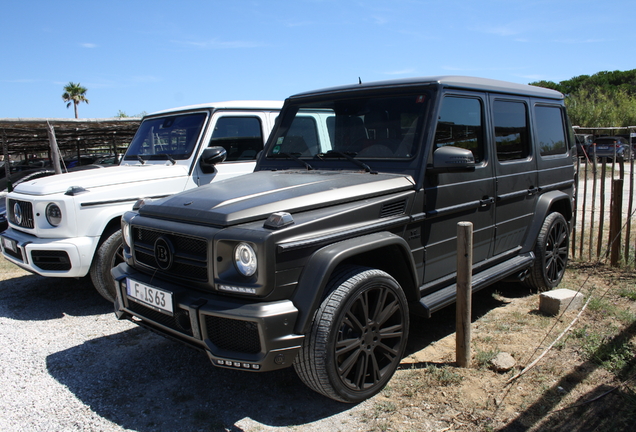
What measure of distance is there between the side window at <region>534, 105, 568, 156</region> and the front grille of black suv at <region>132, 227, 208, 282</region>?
3.75 m

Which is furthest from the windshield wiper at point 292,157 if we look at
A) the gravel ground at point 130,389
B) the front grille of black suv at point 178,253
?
the gravel ground at point 130,389

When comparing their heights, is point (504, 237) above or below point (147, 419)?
above

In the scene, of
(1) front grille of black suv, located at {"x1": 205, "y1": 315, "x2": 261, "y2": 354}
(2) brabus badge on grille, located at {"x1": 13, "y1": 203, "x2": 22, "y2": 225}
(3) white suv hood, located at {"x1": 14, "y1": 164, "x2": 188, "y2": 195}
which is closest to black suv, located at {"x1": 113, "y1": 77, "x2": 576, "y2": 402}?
(1) front grille of black suv, located at {"x1": 205, "y1": 315, "x2": 261, "y2": 354}

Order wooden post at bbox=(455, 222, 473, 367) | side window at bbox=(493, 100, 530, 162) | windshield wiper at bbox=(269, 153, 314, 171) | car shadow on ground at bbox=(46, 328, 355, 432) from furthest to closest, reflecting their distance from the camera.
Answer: side window at bbox=(493, 100, 530, 162), windshield wiper at bbox=(269, 153, 314, 171), wooden post at bbox=(455, 222, 473, 367), car shadow on ground at bbox=(46, 328, 355, 432)

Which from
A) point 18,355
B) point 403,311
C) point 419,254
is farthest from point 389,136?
point 18,355

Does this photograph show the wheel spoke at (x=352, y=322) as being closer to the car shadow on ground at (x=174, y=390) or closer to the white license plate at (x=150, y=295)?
the car shadow on ground at (x=174, y=390)

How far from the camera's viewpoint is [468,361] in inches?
138

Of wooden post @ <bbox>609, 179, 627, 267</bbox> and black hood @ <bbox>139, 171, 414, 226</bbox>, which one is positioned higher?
black hood @ <bbox>139, 171, 414, 226</bbox>

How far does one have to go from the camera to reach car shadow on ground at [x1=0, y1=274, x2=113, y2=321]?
16.5 ft

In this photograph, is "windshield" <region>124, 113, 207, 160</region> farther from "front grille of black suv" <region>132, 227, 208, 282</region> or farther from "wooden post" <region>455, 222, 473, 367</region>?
"wooden post" <region>455, 222, 473, 367</region>

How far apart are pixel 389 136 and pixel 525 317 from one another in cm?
226

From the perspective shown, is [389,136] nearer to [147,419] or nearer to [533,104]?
[533,104]

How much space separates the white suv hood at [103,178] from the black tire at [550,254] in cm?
388

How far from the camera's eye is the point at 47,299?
5.48 m
